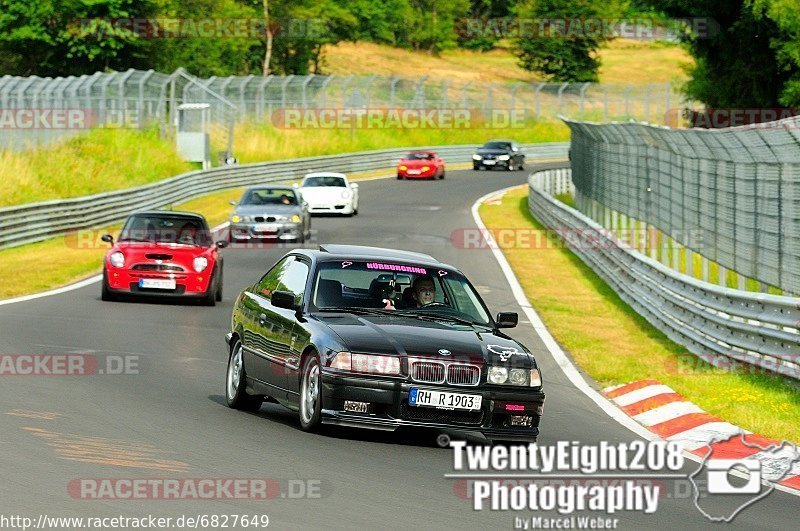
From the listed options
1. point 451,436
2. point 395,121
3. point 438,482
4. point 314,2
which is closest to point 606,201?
point 451,436

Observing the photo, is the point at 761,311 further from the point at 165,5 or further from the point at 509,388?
the point at 165,5

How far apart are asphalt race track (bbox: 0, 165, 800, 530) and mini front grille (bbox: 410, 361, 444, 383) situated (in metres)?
0.49

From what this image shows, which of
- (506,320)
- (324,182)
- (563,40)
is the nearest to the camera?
(506,320)

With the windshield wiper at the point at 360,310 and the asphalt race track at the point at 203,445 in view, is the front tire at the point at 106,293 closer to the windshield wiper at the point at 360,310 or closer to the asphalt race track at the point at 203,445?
the asphalt race track at the point at 203,445

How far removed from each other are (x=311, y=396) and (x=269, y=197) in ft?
80.6

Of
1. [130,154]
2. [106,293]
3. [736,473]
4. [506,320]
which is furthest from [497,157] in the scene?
[736,473]

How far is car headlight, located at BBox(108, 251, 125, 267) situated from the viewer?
21844mm

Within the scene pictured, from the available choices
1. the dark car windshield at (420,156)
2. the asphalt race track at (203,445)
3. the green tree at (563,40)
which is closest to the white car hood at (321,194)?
the dark car windshield at (420,156)

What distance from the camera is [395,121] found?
3083 inches

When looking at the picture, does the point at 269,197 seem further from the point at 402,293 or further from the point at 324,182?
the point at 402,293

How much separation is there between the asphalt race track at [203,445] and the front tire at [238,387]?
14 cm

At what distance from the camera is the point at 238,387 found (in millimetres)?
12523

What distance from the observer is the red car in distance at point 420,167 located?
6197 centimetres

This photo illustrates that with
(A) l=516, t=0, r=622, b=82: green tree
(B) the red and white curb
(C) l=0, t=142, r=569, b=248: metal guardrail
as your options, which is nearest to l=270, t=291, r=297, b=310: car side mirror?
(B) the red and white curb
